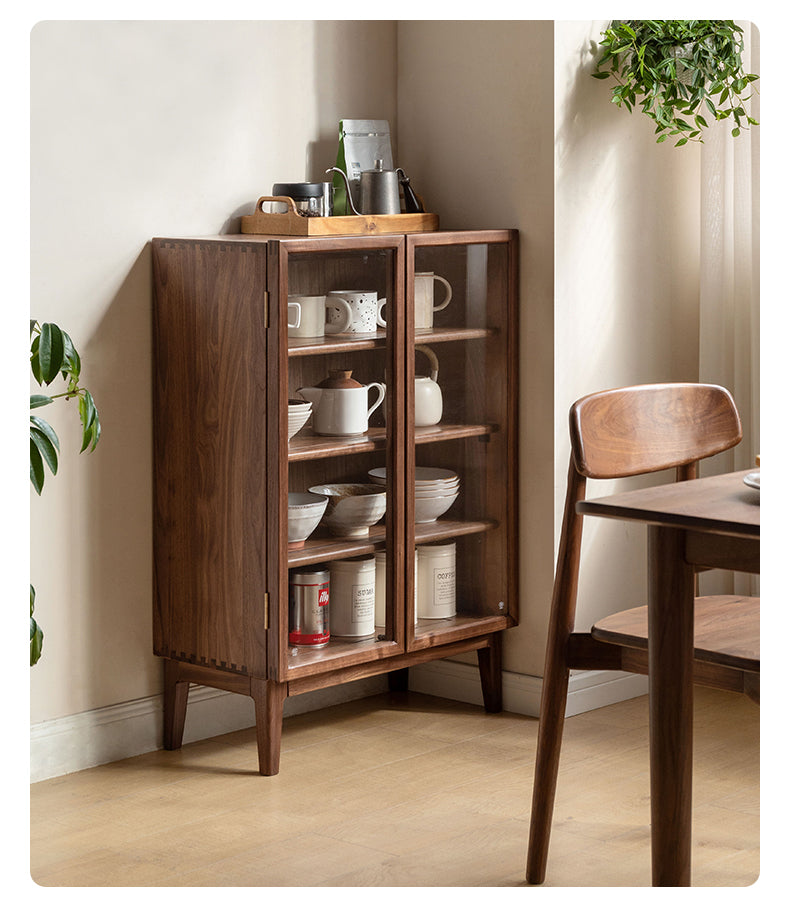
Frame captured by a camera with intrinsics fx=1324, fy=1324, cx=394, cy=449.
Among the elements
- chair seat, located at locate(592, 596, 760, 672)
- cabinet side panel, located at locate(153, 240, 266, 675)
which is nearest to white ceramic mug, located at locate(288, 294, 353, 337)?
cabinet side panel, located at locate(153, 240, 266, 675)

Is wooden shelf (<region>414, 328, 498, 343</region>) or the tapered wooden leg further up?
wooden shelf (<region>414, 328, 498, 343</region>)

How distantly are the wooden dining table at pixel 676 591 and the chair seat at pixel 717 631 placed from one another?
10cm

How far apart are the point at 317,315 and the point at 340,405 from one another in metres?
0.22

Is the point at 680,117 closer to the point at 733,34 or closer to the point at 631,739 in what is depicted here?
the point at 733,34

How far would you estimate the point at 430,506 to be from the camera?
325 centimetres

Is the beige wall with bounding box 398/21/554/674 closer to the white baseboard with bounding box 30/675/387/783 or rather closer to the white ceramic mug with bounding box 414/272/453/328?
the white ceramic mug with bounding box 414/272/453/328

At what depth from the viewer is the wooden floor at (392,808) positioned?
242 cm

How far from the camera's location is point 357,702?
350cm

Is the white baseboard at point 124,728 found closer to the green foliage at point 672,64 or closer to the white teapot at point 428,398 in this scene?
the white teapot at point 428,398

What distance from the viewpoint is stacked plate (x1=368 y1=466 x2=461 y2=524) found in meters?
3.23

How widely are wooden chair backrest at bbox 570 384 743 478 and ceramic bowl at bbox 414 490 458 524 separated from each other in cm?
92

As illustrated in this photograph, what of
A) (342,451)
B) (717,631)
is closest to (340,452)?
(342,451)
